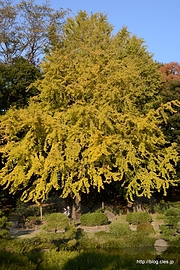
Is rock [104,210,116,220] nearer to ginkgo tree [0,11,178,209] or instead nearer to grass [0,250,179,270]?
ginkgo tree [0,11,178,209]

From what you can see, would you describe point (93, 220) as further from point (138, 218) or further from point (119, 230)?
point (119, 230)

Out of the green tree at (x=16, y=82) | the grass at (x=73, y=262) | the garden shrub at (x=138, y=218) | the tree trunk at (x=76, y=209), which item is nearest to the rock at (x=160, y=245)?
the garden shrub at (x=138, y=218)

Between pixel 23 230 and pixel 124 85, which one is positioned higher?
pixel 124 85

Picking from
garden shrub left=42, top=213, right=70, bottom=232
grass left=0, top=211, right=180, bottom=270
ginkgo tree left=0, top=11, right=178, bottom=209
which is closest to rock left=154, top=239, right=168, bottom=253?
grass left=0, top=211, right=180, bottom=270

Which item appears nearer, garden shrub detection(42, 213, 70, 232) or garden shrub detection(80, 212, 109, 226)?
garden shrub detection(42, 213, 70, 232)

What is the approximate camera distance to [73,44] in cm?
1773

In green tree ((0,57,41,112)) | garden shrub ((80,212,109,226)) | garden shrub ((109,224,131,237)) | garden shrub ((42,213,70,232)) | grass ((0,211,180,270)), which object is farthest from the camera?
green tree ((0,57,41,112))

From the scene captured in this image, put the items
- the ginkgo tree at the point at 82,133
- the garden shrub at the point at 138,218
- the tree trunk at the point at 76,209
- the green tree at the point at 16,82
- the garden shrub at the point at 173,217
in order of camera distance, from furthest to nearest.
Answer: the green tree at the point at 16,82
the tree trunk at the point at 76,209
the garden shrub at the point at 138,218
the ginkgo tree at the point at 82,133
the garden shrub at the point at 173,217

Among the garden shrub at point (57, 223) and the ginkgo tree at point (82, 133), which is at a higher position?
the ginkgo tree at point (82, 133)


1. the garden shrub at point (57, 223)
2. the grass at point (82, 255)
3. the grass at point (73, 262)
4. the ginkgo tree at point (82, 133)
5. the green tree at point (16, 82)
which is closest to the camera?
the grass at point (73, 262)

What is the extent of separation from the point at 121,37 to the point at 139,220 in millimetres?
11759

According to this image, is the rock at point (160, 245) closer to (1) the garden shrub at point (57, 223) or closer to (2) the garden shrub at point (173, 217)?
(2) the garden shrub at point (173, 217)

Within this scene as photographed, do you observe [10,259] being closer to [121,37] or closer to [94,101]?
[94,101]

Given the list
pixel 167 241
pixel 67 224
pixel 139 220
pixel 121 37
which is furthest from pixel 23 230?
pixel 121 37
